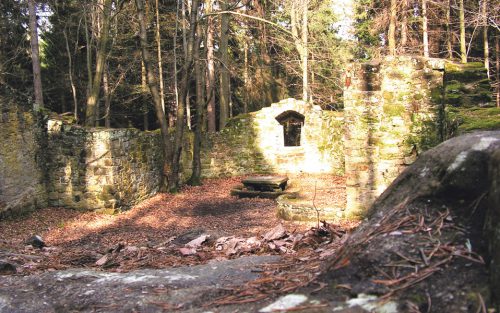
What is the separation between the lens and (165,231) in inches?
328

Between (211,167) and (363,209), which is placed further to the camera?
(211,167)

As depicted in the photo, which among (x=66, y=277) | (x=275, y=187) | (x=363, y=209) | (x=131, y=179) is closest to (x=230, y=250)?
(x=66, y=277)

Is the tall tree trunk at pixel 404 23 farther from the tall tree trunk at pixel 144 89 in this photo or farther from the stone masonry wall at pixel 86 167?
the stone masonry wall at pixel 86 167

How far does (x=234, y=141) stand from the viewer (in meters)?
15.5

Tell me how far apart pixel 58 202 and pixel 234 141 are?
23.5 ft

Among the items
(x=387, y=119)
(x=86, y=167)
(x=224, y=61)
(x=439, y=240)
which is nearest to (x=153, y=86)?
(x=86, y=167)

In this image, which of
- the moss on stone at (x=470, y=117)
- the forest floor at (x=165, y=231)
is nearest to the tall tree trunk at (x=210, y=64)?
the forest floor at (x=165, y=231)

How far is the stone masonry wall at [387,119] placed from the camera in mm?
7031

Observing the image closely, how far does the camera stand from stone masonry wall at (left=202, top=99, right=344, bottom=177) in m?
14.7

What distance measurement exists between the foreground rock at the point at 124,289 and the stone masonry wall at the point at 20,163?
674 centimetres

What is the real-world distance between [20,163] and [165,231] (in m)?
3.66

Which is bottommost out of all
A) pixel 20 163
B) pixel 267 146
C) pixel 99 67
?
pixel 20 163

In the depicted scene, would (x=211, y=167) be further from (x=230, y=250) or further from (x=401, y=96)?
(x=230, y=250)

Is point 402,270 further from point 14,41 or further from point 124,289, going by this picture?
point 14,41
